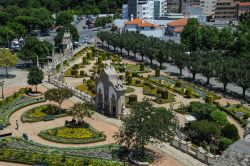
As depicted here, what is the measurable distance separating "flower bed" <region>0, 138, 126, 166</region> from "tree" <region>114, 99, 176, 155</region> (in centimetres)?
291

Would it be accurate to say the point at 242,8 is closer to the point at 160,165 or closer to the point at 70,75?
the point at 70,75

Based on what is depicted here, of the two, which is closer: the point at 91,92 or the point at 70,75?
the point at 91,92

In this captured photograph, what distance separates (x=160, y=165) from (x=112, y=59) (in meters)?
63.3

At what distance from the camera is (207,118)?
53.8 metres

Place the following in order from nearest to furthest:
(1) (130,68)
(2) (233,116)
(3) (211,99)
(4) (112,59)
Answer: (2) (233,116) < (3) (211,99) < (1) (130,68) < (4) (112,59)

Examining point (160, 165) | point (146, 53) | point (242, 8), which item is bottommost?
point (160, 165)

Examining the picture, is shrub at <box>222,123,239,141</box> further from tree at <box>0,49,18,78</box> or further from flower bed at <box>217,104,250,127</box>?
tree at <box>0,49,18,78</box>

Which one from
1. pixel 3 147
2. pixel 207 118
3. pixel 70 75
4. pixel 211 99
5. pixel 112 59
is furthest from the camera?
pixel 112 59

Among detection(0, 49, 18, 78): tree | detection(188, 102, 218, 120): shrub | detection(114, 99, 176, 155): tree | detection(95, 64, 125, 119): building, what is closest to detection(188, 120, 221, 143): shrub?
detection(114, 99, 176, 155): tree

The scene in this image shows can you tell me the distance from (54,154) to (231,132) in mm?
21183

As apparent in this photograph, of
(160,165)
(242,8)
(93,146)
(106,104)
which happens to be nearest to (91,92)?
(106,104)

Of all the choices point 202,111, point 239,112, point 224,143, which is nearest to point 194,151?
point 224,143

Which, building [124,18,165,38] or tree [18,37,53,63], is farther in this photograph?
building [124,18,165,38]

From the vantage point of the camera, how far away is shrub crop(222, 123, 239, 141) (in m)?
46.7
